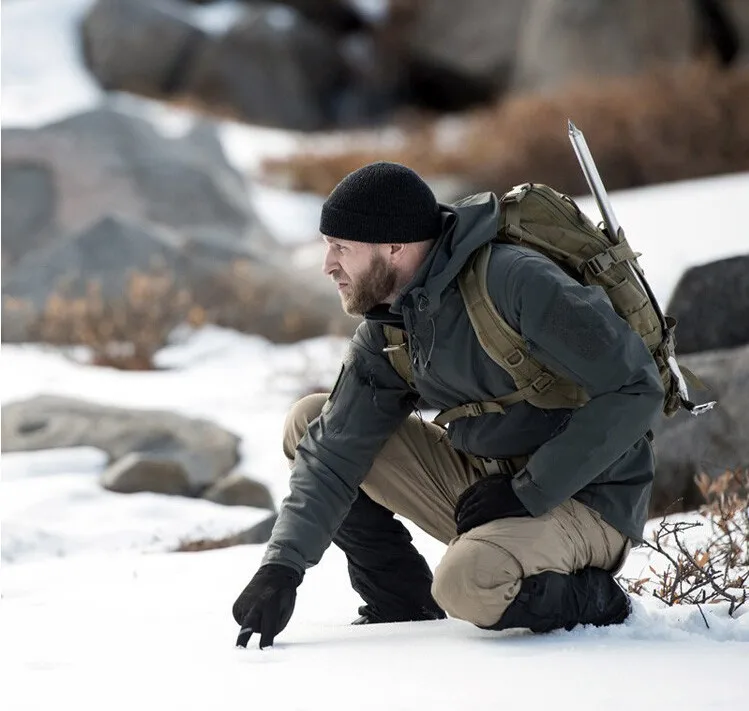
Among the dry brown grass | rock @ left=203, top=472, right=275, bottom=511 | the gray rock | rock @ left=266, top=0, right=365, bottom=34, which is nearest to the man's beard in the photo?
rock @ left=203, top=472, right=275, bottom=511

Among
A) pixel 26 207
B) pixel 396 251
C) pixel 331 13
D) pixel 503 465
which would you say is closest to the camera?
pixel 396 251

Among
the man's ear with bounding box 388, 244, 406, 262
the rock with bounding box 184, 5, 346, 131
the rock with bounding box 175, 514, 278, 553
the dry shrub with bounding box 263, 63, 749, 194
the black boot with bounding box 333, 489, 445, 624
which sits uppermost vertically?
the rock with bounding box 184, 5, 346, 131

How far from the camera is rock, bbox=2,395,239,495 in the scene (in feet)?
19.8

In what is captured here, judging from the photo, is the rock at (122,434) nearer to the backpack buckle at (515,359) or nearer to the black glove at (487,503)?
the black glove at (487,503)

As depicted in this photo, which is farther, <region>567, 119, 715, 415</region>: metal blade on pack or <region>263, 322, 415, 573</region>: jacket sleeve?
<region>263, 322, 415, 573</region>: jacket sleeve

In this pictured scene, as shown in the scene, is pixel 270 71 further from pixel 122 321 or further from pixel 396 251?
pixel 396 251

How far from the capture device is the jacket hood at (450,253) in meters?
3.04

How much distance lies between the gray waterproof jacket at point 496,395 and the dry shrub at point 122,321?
16.4 feet

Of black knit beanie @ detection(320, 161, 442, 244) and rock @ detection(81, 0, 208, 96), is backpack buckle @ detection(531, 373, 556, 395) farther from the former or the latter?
rock @ detection(81, 0, 208, 96)

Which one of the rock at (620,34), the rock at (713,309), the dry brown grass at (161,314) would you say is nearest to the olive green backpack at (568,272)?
the rock at (713,309)

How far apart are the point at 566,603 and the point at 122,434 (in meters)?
3.53

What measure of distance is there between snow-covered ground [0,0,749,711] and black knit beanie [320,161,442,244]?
93cm

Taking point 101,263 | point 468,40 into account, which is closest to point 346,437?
point 101,263

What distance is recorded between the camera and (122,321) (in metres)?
8.62
